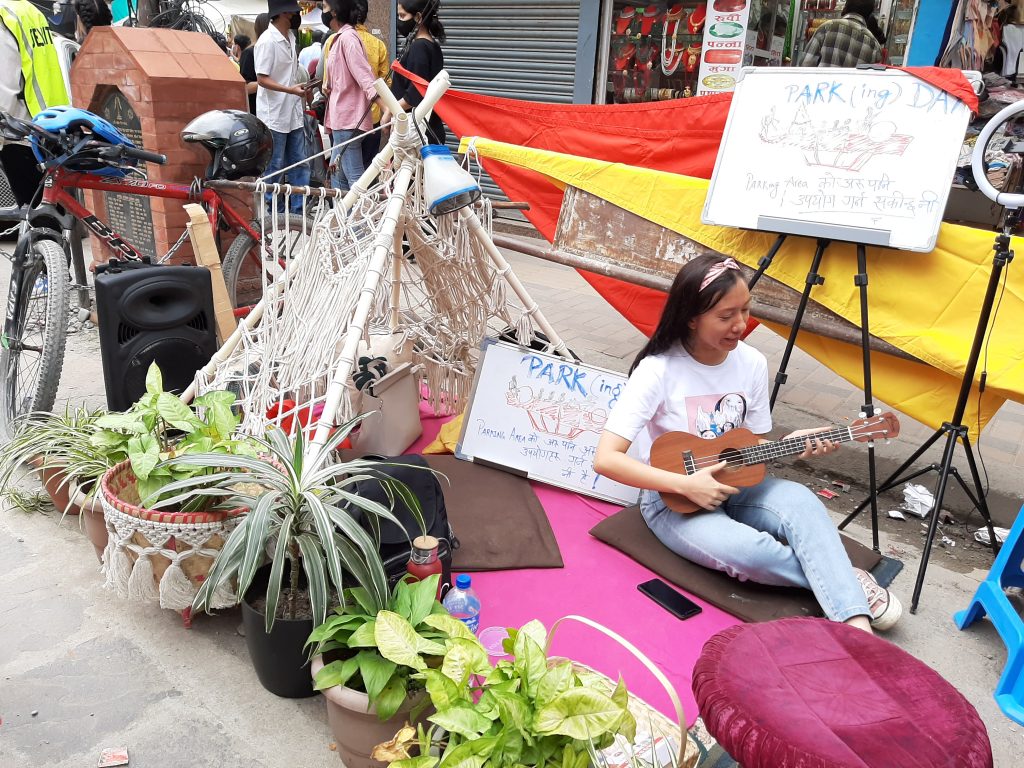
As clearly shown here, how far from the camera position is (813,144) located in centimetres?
303

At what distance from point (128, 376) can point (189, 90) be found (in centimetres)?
244

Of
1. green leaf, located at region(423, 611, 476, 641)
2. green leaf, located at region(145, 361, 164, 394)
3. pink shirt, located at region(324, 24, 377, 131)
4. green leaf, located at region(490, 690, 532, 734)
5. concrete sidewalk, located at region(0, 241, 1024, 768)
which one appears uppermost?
pink shirt, located at region(324, 24, 377, 131)

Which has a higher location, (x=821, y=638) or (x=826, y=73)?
(x=826, y=73)

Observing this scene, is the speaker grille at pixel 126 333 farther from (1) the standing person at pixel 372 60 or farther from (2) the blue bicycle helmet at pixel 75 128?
(1) the standing person at pixel 372 60

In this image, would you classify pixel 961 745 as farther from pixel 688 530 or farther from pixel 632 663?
pixel 688 530

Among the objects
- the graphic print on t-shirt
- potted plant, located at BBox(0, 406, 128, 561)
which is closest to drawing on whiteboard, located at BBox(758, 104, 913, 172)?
the graphic print on t-shirt

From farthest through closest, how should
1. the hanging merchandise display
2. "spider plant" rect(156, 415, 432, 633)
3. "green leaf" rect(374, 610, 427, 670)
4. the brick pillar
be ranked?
the hanging merchandise display < the brick pillar < "spider plant" rect(156, 415, 432, 633) < "green leaf" rect(374, 610, 427, 670)

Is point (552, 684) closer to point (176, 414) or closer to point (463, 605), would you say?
point (463, 605)

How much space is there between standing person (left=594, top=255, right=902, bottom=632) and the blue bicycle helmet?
2883 mm

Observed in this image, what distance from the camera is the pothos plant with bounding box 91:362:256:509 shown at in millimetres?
2199

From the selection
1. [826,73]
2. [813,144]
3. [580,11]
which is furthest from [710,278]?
[580,11]

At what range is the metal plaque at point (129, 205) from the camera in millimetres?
4727

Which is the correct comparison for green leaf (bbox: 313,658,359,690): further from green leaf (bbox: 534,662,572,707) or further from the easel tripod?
the easel tripod

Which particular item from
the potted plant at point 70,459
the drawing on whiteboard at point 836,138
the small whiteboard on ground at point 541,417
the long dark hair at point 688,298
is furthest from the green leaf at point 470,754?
the drawing on whiteboard at point 836,138
